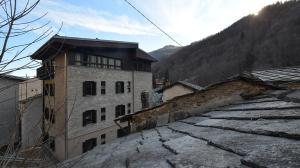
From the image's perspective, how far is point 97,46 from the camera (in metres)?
20.4

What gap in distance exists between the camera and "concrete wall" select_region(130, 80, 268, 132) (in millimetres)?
4609

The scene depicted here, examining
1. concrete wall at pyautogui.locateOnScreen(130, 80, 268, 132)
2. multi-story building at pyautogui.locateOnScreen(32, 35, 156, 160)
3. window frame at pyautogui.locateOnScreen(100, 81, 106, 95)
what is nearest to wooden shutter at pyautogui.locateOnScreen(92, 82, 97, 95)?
multi-story building at pyautogui.locateOnScreen(32, 35, 156, 160)

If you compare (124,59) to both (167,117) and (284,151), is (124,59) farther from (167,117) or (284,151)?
(284,151)

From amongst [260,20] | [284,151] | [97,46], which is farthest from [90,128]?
[260,20]

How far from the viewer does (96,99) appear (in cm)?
2127

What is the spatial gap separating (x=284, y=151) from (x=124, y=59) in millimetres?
23482

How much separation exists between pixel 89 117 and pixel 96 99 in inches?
58.9

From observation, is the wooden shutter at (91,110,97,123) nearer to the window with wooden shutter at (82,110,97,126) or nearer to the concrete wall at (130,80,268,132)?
the window with wooden shutter at (82,110,97,126)

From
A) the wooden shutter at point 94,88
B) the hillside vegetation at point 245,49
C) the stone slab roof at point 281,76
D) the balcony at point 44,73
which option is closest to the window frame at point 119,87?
the wooden shutter at point 94,88

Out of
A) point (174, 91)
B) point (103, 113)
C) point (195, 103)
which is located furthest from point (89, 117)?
point (195, 103)

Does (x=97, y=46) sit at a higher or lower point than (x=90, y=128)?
higher

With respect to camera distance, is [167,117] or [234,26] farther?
[234,26]

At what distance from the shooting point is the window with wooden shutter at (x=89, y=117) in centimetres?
2030

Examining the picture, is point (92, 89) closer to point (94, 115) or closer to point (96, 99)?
point (96, 99)
